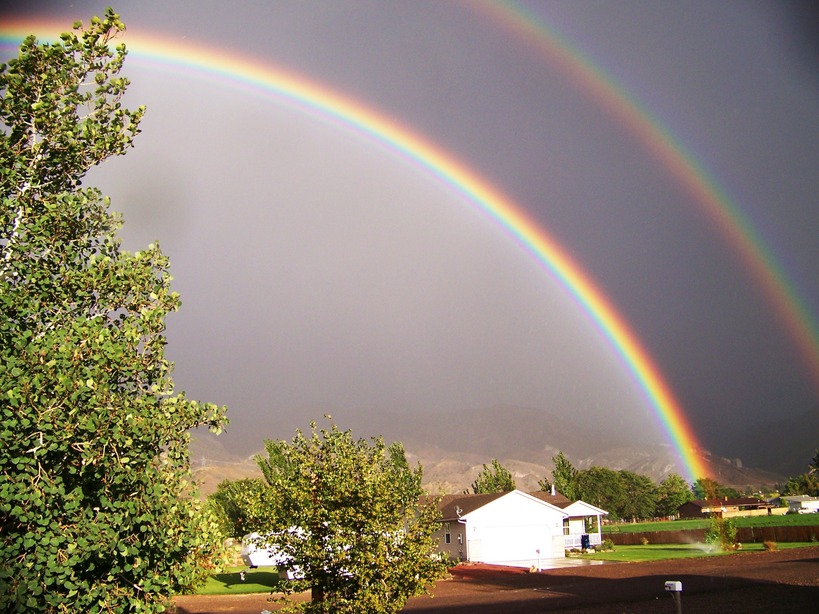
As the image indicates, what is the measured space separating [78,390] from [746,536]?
3430 inches

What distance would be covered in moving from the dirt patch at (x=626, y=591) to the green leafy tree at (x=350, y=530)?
16612mm

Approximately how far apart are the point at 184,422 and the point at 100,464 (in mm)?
1102

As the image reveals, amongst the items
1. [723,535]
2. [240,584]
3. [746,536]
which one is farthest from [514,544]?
[746,536]

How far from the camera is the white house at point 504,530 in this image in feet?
228

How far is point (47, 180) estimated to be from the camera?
8.86m

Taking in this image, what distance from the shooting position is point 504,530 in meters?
70.8

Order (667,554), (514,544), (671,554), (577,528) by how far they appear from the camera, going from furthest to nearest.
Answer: (577,528) → (514,544) → (667,554) → (671,554)

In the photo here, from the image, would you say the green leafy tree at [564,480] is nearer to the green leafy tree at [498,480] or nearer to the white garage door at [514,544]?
the green leafy tree at [498,480]

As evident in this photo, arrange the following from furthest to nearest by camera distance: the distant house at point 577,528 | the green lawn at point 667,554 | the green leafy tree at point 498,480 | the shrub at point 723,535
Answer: the green leafy tree at point 498,480 → the distant house at point 577,528 → the shrub at point 723,535 → the green lawn at point 667,554

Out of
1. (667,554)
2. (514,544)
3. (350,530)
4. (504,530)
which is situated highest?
(350,530)

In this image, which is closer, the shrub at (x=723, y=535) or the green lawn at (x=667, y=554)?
the green lawn at (x=667, y=554)

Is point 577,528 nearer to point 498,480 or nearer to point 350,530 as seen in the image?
point 498,480

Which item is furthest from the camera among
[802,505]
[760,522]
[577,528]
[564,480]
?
[802,505]

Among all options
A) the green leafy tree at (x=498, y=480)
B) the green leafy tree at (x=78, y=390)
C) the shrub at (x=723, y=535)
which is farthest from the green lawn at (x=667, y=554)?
the green leafy tree at (x=78, y=390)
